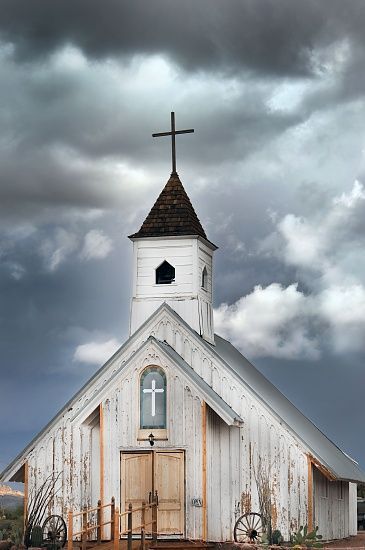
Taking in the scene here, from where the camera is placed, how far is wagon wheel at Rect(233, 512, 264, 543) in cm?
3666

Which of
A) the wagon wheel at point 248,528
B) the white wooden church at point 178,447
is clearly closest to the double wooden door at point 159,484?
the white wooden church at point 178,447

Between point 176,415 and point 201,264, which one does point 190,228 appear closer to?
point 201,264

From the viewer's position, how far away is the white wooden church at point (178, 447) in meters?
37.0

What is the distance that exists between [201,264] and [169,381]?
16.7 ft

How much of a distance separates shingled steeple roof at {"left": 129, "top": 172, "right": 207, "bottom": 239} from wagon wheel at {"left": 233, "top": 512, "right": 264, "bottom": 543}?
9.04 m

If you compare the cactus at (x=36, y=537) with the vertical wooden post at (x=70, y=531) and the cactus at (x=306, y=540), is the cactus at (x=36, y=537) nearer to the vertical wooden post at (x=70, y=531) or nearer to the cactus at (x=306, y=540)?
the vertical wooden post at (x=70, y=531)

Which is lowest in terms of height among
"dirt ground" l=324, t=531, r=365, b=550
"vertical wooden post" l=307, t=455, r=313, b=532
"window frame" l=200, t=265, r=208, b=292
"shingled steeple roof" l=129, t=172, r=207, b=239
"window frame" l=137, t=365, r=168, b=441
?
"dirt ground" l=324, t=531, r=365, b=550

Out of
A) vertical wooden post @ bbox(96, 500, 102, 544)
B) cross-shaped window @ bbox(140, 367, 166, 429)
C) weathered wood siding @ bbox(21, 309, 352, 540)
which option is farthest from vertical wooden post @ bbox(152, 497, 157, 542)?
cross-shaped window @ bbox(140, 367, 166, 429)

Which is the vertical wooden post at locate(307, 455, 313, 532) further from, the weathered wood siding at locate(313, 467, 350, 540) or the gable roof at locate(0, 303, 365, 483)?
the weathered wood siding at locate(313, 467, 350, 540)

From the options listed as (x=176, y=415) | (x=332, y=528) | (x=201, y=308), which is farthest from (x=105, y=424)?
(x=332, y=528)

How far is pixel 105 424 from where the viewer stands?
124 ft

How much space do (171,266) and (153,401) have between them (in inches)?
200

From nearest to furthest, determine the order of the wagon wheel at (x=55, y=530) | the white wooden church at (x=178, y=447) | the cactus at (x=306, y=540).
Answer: the cactus at (x=306, y=540) < the white wooden church at (x=178, y=447) < the wagon wheel at (x=55, y=530)

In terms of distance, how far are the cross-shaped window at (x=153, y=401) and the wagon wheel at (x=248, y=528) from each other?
3441 millimetres
